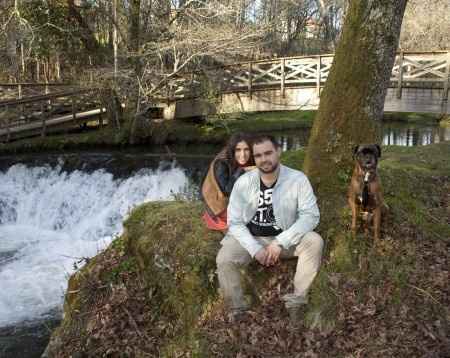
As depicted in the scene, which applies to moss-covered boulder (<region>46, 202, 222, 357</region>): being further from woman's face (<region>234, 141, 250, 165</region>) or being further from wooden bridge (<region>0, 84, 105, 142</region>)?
wooden bridge (<region>0, 84, 105, 142</region>)

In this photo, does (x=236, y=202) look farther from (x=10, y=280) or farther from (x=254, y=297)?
(x=10, y=280)

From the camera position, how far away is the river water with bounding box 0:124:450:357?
8.23m

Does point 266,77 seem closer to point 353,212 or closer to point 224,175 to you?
point 224,175

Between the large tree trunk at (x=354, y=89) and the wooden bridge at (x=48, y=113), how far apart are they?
1444 centimetres

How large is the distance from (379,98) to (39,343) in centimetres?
612

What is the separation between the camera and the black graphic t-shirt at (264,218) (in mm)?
4051

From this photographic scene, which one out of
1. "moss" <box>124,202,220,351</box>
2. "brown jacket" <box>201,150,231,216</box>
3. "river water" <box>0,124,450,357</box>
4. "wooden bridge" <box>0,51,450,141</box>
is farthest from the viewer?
"wooden bridge" <box>0,51,450,141</box>

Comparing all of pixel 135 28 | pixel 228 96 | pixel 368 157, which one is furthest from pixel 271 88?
pixel 368 157

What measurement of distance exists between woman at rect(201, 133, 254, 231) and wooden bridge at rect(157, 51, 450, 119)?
13.2 meters

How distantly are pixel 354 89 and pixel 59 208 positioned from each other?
1015 centimetres

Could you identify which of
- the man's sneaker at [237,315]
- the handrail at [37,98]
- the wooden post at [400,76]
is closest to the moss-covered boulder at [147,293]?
the man's sneaker at [237,315]

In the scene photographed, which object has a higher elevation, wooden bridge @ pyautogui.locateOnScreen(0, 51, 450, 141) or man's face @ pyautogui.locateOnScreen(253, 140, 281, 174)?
wooden bridge @ pyautogui.locateOnScreen(0, 51, 450, 141)

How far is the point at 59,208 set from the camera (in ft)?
42.2

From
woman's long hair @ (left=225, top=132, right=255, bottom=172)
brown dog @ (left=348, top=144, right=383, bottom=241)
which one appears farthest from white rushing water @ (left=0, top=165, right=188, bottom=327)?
brown dog @ (left=348, top=144, right=383, bottom=241)
